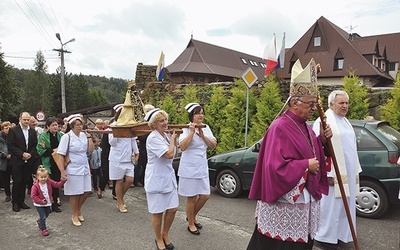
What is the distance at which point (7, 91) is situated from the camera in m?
34.2

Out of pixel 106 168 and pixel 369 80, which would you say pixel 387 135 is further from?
pixel 369 80

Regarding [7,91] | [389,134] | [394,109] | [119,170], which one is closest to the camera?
[389,134]

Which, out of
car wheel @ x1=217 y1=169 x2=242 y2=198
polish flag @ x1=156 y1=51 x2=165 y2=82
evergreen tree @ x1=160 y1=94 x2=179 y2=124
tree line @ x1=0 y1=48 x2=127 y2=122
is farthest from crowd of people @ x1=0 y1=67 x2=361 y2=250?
tree line @ x1=0 y1=48 x2=127 y2=122

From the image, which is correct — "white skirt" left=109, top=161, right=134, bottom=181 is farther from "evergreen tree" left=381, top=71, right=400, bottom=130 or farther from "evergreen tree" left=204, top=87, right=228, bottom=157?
"evergreen tree" left=381, top=71, right=400, bottom=130

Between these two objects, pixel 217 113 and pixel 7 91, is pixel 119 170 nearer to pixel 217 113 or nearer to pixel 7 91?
pixel 217 113

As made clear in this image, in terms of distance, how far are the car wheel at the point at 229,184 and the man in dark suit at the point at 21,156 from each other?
3.84 metres

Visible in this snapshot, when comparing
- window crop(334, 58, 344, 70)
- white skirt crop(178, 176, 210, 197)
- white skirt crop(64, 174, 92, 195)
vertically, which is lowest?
white skirt crop(64, 174, 92, 195)

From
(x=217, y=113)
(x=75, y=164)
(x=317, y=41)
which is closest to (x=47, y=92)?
(x=317, y=41)

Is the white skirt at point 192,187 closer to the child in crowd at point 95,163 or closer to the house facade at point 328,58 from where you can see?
the child in crowd at point 95,163

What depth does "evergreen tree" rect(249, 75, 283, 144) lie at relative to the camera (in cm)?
991

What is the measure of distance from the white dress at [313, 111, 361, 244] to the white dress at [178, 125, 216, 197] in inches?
64.6

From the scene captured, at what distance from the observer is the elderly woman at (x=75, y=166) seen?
5.29 m

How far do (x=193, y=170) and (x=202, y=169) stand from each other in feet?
0.46

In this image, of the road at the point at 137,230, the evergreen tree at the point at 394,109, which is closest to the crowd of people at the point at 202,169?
the road at the point at 137,230
